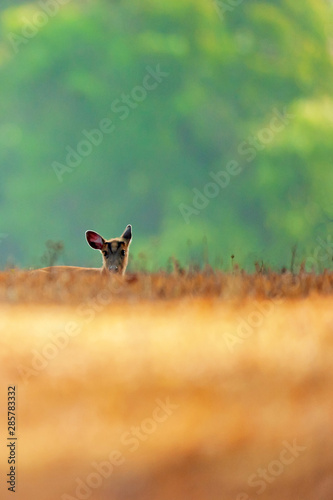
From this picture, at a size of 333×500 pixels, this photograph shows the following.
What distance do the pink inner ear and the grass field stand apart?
1.30m

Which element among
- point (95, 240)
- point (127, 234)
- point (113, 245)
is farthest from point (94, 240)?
point (127, 234)

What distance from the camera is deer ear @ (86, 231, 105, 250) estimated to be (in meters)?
2.85

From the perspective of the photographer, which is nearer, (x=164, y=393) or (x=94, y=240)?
(x=164, y=393)

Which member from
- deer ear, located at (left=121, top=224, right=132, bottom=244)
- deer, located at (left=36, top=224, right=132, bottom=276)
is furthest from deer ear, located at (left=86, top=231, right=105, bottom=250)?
deer ear, located at (left=121, top=224, right=132, bottom=244)

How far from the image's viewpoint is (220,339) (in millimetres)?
1385

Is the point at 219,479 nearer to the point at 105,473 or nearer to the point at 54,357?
the point at 105,473

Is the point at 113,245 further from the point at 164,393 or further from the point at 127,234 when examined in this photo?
the point at 164,393

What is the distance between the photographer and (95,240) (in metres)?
2.90

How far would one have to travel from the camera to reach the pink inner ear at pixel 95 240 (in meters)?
2.86

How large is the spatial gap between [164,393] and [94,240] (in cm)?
166

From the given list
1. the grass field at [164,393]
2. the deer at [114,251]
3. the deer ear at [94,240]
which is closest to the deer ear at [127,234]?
the deer at [114,251]

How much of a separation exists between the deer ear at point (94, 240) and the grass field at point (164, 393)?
50.9 inches

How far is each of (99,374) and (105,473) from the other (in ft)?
0.69

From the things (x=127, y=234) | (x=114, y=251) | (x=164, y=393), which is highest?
(x=127, y=234)
